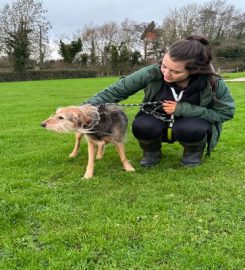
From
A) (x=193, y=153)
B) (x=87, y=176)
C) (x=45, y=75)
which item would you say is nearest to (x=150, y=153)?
(x=193, y=153)

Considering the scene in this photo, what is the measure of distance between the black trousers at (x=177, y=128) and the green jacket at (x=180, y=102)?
100 millimetres

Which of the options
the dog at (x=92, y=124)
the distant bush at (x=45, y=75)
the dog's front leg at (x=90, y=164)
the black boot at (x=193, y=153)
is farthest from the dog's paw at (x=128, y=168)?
the distant bush at (x=45, y=75)

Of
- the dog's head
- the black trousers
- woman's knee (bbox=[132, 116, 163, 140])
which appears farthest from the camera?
woman's knee (bbox=[132, 116, 163, 140])

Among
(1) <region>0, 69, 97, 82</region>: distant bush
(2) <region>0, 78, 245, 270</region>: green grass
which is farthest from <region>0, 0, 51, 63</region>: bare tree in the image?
(2) <region>0, 78, 245, 270</region>: green grass

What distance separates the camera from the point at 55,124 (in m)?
4.78

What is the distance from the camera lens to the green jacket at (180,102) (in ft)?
16.7

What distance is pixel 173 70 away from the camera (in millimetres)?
4668

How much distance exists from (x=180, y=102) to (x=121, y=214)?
1.88 metres

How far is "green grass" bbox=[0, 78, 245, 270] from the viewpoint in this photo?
310 cm

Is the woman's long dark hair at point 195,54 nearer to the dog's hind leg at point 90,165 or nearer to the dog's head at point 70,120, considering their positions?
the dog's head at point 70,120

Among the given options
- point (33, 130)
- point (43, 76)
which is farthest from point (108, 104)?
point (43, 76)

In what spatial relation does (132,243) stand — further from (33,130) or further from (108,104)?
(33,130)

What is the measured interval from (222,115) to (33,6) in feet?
182

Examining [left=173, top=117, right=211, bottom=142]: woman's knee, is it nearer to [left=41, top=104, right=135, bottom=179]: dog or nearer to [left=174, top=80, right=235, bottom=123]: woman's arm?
[left=174, top=80, right=235, bottom=123]: woman's arm
